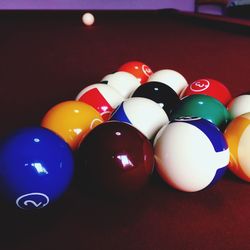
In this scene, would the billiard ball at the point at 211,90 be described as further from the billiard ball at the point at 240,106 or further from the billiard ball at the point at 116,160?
the billiard ball at the point at 116,160

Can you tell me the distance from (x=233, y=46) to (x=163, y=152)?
1.98m

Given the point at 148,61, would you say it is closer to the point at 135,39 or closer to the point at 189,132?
the point at 135,39

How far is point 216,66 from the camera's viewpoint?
2.36 metres

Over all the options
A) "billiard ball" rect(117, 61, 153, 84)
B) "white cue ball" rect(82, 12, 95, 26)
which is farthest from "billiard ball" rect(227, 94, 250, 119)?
"white cue ball" rect(82, 12, 95, 26)

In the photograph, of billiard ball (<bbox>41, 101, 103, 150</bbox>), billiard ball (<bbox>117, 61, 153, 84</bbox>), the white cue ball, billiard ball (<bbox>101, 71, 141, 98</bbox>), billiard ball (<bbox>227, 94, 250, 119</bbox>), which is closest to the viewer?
billiard ball (<bbox>41, 101, 103, 150</bbox>)

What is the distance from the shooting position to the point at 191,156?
1013 mm

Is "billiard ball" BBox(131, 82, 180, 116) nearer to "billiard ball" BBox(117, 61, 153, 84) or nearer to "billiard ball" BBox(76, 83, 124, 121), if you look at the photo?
"billiard ball" BBox(76, 83, 124, 121)

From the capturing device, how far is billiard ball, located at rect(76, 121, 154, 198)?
38.4 inches

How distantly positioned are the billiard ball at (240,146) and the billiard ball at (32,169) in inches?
20.1

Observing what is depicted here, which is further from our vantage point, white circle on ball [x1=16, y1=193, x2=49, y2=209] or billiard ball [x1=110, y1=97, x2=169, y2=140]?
billiard ball [x1=110, y1=97, x2=169, y2=140]

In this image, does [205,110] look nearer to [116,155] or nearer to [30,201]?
[116,155]

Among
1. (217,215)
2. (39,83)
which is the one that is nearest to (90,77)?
(39,83)

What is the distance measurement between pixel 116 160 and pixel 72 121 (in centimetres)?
29

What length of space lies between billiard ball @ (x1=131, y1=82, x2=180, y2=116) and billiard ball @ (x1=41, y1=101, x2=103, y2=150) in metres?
0.27
